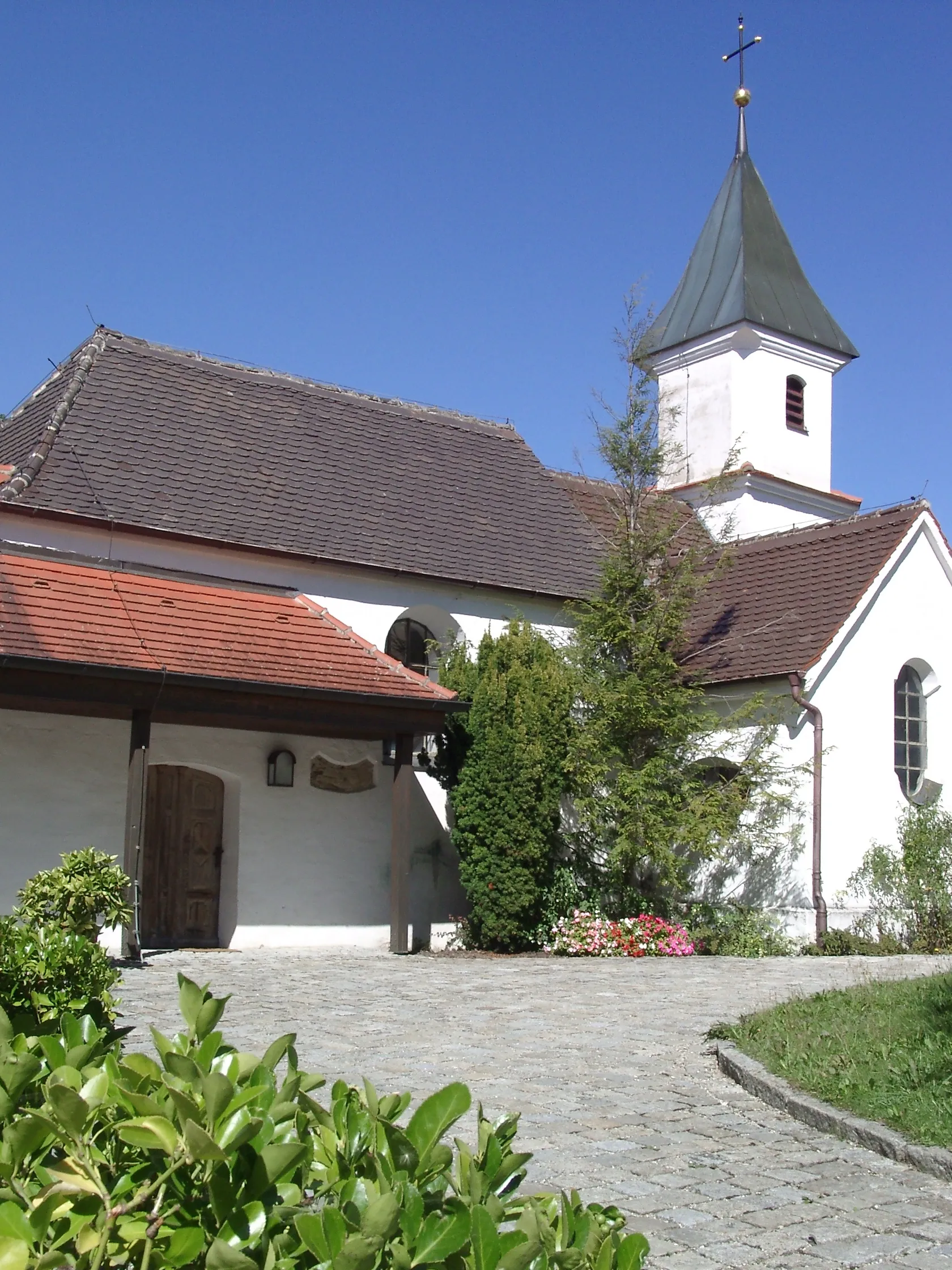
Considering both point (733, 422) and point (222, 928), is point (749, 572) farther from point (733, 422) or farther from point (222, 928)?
point (222, 928)

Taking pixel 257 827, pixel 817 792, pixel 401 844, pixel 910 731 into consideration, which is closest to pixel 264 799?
pixel 257 827

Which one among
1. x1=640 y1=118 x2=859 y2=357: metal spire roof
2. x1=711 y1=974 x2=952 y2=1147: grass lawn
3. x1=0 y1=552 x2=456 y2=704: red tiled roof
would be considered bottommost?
x1=711 y1=974 x2=952 y2=1147: grass lawn

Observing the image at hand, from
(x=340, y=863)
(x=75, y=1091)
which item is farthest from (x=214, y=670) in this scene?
(x=75, y=1091)

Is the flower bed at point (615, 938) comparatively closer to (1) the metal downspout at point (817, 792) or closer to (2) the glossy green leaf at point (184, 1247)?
(1) the metal downspout at point (817, 792)

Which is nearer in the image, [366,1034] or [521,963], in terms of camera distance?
[366,1034]

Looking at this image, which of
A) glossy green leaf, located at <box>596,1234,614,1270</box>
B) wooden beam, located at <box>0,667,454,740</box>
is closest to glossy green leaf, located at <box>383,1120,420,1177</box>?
glossy green leaf, located at <box>596,1234,614,1270</box>

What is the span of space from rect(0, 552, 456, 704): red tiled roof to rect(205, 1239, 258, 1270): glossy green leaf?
11.1 metres

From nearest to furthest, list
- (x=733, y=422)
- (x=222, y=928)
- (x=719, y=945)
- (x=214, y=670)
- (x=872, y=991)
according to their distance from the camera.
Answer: (x=872, y=991) → (x=214, y=670) → (x=222, y=928) → (x=719, y=945) → (x=733, y=422)

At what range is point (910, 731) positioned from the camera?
19.8 meters

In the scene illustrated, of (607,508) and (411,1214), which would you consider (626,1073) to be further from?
(607,508)

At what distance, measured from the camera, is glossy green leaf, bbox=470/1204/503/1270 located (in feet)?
7.27

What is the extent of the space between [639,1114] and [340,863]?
10150 mm

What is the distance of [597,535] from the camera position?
70.3ft

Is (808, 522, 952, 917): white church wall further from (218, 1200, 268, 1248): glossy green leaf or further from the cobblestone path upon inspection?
(218, 1200, 268, 1248): glossy green leaf
